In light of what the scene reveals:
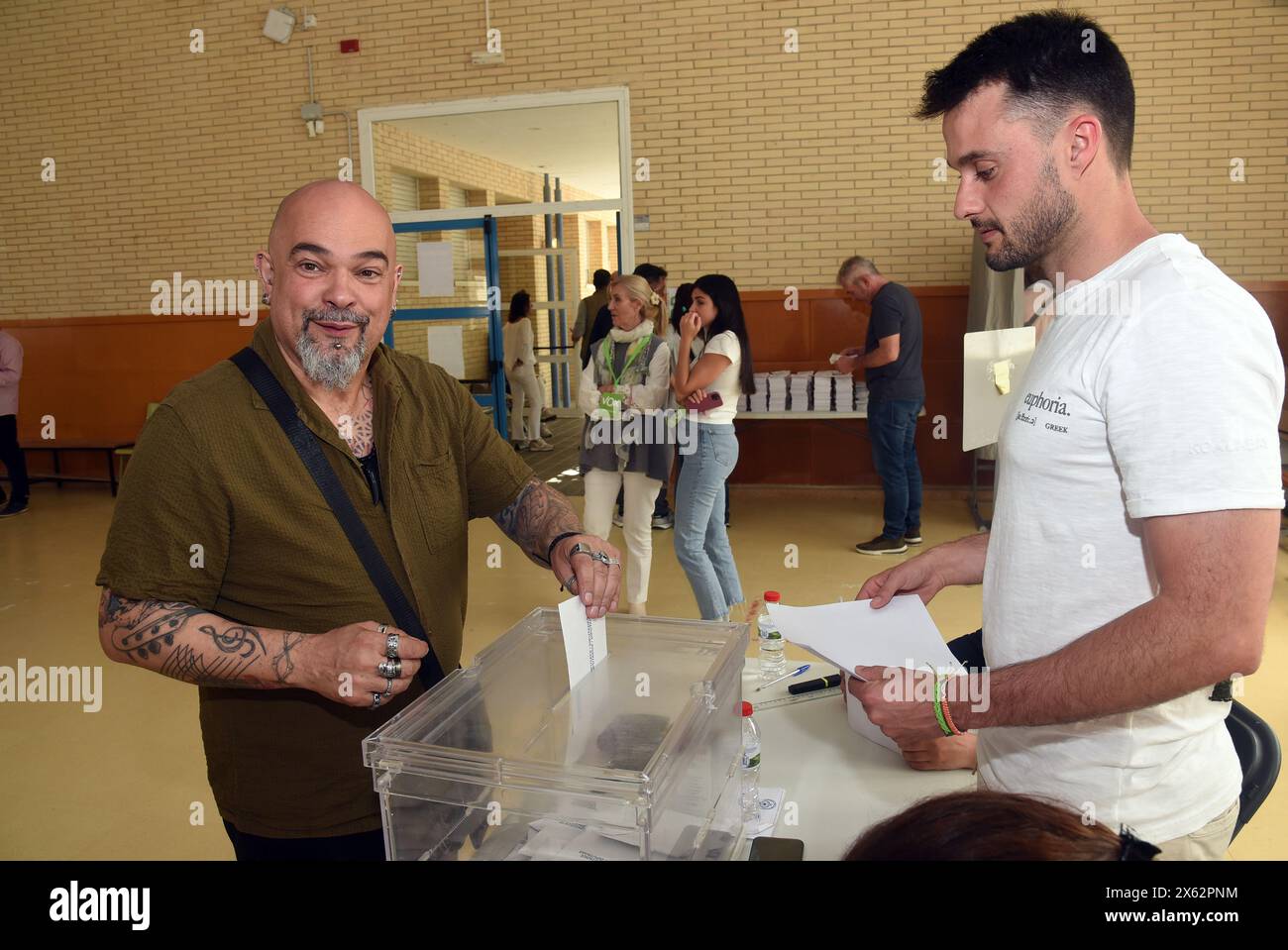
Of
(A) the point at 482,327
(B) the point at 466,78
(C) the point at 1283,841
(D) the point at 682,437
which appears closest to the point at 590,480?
(D) the point at 682,437

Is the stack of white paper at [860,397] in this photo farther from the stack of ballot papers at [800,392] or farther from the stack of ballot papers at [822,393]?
the stack of ballot papers at [800,392]

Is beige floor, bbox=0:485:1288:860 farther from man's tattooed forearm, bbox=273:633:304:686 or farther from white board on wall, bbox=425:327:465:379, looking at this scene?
white board on wall, bbox=425:327:465:379

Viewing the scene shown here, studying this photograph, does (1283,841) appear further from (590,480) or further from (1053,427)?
(590,480)

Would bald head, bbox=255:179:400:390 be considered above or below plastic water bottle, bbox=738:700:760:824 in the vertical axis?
above

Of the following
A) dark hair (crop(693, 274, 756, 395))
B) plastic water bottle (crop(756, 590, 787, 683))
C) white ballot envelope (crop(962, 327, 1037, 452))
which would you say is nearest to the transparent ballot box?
plastic water bottle (crop(756, 590, 787, 683))

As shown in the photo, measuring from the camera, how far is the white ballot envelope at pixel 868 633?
1562 mm

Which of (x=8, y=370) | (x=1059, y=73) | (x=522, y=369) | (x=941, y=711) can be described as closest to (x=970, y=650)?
(x=941, y=711)

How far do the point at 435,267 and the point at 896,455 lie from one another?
17.6 feet

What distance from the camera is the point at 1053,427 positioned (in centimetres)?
131

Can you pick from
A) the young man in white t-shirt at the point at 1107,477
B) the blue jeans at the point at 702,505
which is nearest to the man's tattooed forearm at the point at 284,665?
the young man in white t-shirt at the point at 1107,477

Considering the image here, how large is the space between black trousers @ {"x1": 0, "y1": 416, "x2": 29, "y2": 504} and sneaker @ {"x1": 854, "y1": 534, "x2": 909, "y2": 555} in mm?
7476

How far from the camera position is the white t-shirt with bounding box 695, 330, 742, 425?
4733 millimetres

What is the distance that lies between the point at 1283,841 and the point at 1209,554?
247cm

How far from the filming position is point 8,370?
7992 mm
